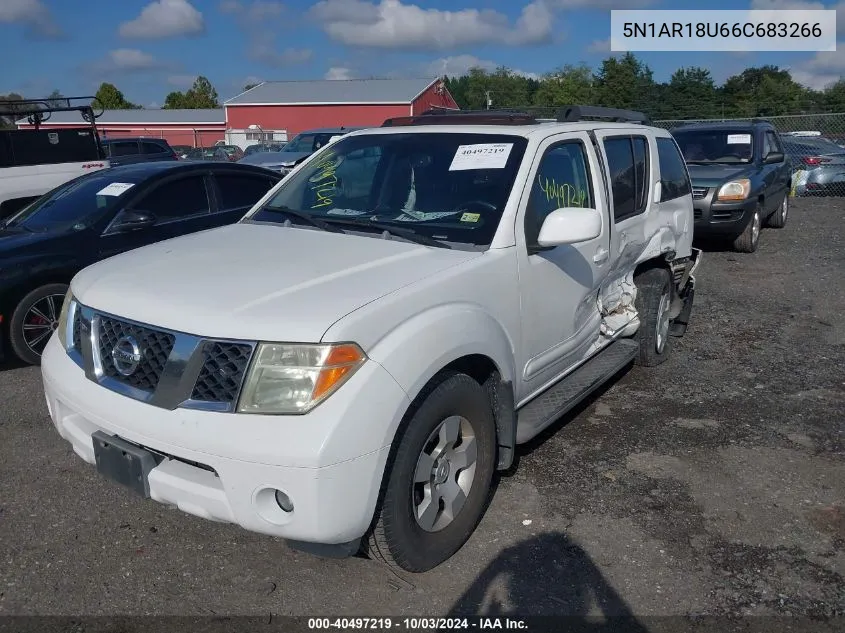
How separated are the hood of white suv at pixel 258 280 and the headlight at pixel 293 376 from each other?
0.16 ft

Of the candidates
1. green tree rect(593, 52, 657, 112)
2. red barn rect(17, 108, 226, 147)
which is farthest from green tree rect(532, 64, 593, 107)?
red barn rect(17, 108, 226, 147)

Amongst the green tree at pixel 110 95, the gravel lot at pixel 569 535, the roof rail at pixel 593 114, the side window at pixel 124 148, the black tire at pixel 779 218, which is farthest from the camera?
the green tree at pixel 110 95

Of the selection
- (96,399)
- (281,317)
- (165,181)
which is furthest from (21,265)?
(281,317)

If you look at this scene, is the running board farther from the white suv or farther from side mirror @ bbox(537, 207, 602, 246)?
side mirror @ bbox(537, 207, 602, 246)

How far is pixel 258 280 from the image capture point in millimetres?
3041

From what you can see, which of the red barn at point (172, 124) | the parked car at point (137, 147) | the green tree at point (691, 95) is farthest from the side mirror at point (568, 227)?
the red barn at point (172, 124)

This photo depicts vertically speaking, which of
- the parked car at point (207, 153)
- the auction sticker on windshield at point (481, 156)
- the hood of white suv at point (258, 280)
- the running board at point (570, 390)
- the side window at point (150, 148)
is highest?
the side window at point (150, 148)

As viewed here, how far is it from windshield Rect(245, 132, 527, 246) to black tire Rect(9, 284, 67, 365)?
247cm

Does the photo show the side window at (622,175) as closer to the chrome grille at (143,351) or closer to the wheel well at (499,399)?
the wheel well at (499,399)

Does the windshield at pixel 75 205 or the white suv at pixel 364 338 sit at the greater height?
the windshield at pixel 75 205

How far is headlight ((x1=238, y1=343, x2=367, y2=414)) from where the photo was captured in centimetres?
258

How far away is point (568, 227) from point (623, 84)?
5229 centimetres

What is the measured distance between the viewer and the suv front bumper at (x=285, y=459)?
252 centimetres

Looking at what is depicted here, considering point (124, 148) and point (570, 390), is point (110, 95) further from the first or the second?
point (570, 390)
